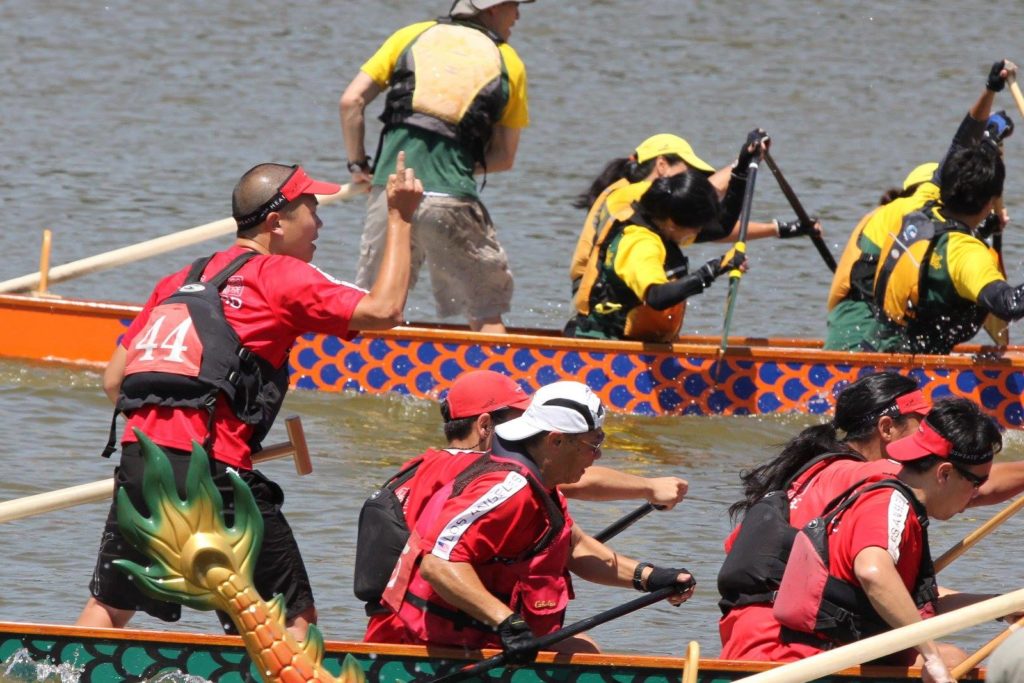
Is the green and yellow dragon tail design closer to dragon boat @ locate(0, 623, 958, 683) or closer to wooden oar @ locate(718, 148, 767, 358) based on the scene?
dragon boat @ locate(0, 623, 958, 683)

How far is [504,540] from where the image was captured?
550cm

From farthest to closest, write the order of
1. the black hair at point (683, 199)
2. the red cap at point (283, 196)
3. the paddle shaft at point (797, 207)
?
the paddle shaft at point (797, 207)
the black hair at point (683, 199)
the red cap at point (283, 196)

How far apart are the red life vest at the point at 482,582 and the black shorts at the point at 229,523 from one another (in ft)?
1.02

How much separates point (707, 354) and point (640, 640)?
2807 millimetres

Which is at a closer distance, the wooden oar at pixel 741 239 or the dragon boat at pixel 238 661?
the dragon boat at pixel 238 661

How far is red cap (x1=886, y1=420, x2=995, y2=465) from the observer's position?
18.5 feet

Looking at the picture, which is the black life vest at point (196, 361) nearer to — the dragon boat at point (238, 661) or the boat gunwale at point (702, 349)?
the dragon boat at point (238, 661)

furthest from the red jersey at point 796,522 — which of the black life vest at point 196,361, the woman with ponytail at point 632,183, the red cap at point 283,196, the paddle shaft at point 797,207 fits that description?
the paddle shaft at point 797,207

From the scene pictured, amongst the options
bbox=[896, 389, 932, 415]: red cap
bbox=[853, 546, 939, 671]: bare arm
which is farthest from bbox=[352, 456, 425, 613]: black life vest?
bbox=[896, 389, 932, 415]: red cap

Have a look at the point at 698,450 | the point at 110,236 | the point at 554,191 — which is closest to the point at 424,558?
the point at 698,450

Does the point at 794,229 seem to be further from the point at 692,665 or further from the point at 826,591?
the point at 692,665

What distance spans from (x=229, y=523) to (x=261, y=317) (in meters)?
0.58

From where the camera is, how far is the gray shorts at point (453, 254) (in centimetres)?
1019

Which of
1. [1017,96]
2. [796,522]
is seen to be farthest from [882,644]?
[1017,96]
